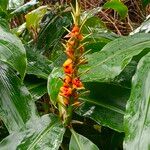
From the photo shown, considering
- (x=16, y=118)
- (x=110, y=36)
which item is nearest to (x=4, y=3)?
(x=110, y=36)

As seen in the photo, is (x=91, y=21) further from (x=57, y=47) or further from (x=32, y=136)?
(x=32, y=136)

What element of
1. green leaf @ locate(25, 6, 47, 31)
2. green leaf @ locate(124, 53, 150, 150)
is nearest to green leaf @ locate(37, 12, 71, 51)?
green leaf @ locate(25, 6, 47, 31)

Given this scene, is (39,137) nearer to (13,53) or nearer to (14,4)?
(13,53)

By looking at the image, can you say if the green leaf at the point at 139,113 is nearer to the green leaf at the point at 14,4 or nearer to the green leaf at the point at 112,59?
the green leaf at the point at 112,59

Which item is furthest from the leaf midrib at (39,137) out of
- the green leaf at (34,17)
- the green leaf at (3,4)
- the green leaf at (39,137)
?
the green leaf at (34,17)

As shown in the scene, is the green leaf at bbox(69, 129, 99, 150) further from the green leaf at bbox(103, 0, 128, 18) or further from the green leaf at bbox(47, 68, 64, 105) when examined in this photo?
the green leaf at bbox(103, 0, 128, 18)

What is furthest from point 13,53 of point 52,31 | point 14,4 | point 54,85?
point 14,4
